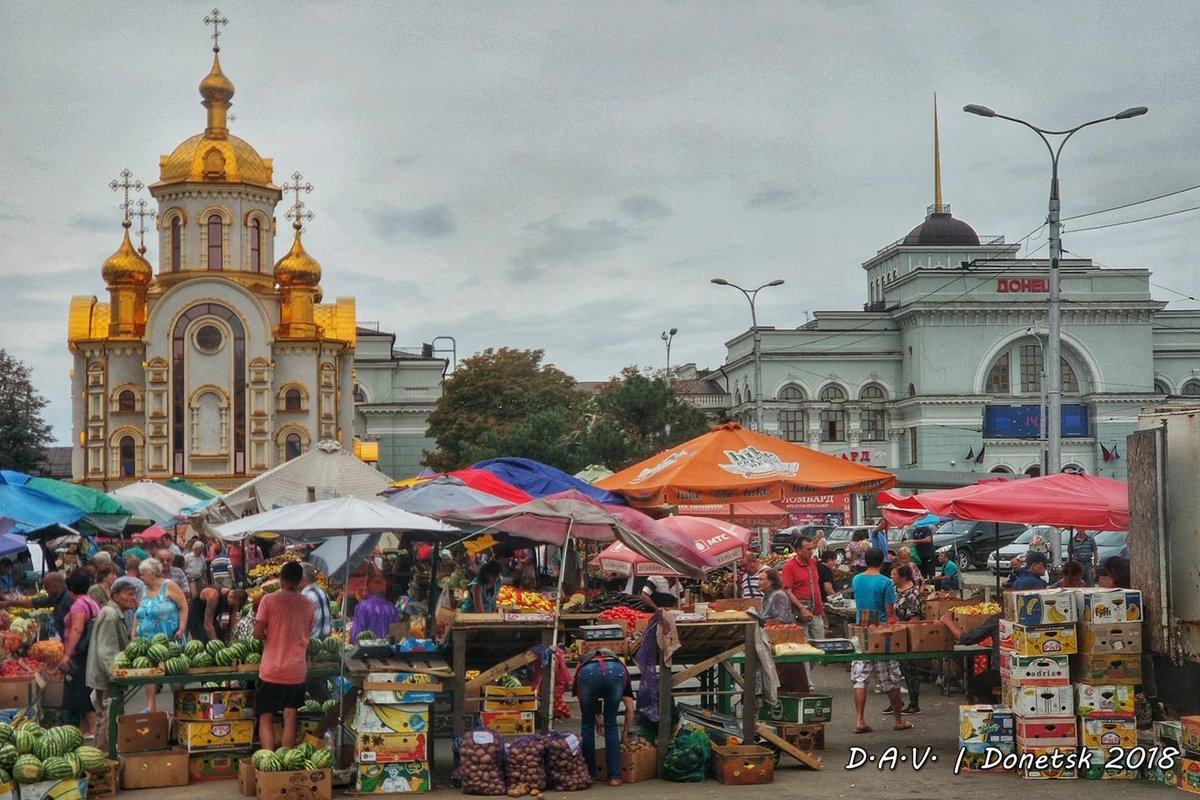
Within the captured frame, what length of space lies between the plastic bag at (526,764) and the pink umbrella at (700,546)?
7.92m

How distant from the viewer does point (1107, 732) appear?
12.0 metres

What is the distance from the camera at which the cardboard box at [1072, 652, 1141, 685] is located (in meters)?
12.1

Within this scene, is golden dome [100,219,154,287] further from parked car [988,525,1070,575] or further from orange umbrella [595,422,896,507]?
orange umbrella [595,422,896,507]

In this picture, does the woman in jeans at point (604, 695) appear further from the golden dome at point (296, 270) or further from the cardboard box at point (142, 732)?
the golden dome at point (296, 270)

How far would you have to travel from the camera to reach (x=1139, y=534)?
1290cm

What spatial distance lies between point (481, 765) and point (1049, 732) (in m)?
4.44

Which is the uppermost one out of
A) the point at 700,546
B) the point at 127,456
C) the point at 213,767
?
the point at 127,456

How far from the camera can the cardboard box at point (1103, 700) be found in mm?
12031

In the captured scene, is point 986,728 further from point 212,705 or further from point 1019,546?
point 1019,546

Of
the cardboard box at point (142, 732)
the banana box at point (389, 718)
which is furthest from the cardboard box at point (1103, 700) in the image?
the cardboard box at point (142, 732)

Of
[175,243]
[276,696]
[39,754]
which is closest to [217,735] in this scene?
[276,696]

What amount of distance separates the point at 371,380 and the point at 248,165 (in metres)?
21.4

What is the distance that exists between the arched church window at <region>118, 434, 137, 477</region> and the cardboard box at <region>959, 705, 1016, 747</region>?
54.0 m

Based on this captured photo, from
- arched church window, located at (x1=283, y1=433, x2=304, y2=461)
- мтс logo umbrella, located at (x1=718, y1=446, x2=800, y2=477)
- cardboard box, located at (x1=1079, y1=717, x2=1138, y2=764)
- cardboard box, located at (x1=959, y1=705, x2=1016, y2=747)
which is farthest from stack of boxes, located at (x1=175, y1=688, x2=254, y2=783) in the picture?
arched church window, located at (x1=283, y1=433, x2=304, y2=461)
